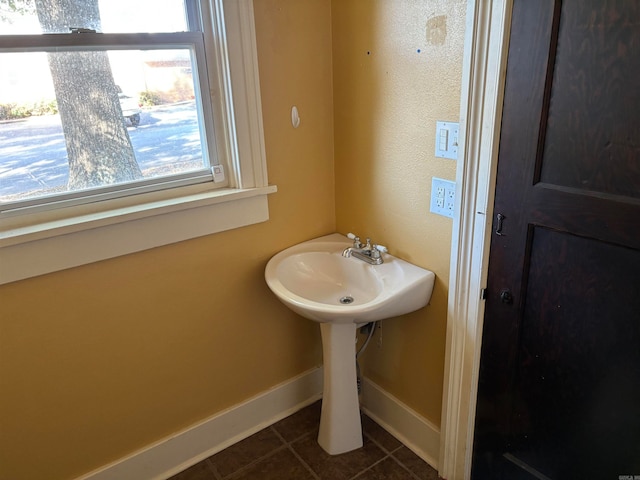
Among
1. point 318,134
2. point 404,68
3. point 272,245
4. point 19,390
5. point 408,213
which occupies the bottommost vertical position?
point 19,390

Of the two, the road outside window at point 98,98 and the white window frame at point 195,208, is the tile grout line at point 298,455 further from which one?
the road outside window at point 98,98

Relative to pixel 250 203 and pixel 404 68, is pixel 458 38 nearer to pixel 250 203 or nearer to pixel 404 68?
pixel 404 68

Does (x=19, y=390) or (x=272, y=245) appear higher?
(x=272, y=245)

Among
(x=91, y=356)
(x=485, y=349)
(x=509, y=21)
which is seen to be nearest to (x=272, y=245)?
(x=91, y=356)

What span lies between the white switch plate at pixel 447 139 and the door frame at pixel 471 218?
0.18 feet

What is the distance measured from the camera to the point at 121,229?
1.45m

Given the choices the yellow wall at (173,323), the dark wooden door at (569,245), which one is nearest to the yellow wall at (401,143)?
the yellow wall at (173,323)

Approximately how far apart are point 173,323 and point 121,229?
401mm

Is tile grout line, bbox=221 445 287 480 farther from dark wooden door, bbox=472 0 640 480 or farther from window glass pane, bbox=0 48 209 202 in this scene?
window glass pane, bbox=0 48 209 202

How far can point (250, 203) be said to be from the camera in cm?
170

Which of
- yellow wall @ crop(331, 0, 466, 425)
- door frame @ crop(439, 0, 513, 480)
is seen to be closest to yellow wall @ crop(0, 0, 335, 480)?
yellow wall @ crop(331, 0, 466, 425)

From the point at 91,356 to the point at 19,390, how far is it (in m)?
0.21

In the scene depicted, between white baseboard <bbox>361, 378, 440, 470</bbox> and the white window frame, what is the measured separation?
91 cm

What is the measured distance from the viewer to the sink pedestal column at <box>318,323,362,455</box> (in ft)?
5.63
